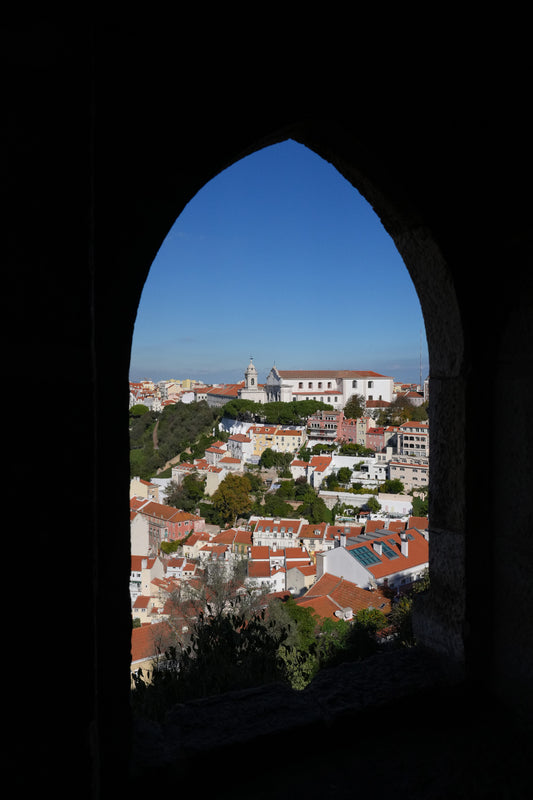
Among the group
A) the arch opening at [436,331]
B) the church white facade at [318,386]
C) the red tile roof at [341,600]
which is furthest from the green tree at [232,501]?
the church white facade at [318,386]

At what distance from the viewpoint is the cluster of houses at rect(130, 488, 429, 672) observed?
5.09 metres

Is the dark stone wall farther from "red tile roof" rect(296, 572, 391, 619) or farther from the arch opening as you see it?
"red tile roof" rect(296, 572, 391, 619)

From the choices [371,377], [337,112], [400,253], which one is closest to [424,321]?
[400,253]

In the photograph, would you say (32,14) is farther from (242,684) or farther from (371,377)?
(371,377)

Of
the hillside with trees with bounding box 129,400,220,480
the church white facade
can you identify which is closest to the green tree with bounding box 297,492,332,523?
the hillside with trees with bounding box 129,400,220,480

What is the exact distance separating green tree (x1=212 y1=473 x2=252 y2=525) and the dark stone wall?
27.1m

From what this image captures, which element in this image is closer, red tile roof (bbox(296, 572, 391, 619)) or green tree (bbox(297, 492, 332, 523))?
red tile roof (bbox(296, 572, 391, 619))

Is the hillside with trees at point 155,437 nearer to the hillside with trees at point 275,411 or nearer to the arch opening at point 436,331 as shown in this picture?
the arch opening at point 436,331

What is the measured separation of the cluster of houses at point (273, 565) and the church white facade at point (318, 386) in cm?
3391

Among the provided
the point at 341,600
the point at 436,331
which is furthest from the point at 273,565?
the point at 436,331

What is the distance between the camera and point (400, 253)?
1.53 meters

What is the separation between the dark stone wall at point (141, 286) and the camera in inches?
22.0

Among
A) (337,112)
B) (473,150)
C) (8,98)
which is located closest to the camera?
(8,98)

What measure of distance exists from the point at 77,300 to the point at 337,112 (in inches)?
37.6
